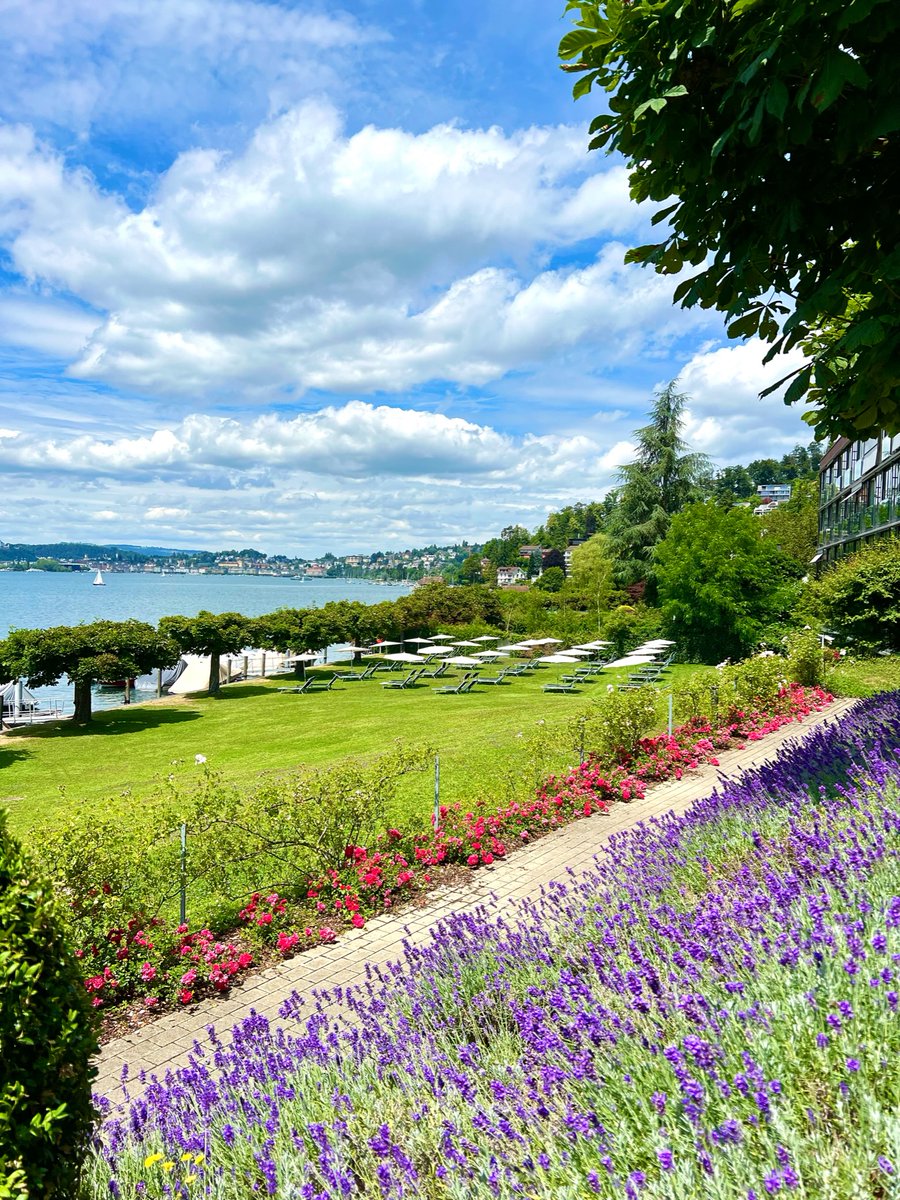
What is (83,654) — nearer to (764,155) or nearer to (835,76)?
(764,155)

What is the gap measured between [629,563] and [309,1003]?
42.1 m

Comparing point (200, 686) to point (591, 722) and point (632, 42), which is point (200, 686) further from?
point (632, 42)

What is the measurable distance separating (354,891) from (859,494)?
131 ft

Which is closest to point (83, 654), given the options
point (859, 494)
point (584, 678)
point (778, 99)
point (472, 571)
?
point (584, 678)

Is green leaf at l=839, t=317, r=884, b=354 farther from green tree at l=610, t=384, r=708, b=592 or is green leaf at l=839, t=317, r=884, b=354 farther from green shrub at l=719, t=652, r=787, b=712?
green tree at l=610, t=384, r=708, b=592

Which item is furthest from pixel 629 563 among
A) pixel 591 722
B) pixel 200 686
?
pixel 591 722

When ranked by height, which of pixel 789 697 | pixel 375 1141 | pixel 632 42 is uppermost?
pixel 632 42

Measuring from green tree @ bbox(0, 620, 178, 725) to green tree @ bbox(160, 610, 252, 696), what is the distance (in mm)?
3842

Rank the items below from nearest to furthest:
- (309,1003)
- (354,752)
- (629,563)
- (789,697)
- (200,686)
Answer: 1. (309,1003)
2. (789,697)
3. (354,752)
4. (200,686)
5. (629,563)

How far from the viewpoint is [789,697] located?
15.2 metres

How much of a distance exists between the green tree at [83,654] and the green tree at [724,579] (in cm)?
2293

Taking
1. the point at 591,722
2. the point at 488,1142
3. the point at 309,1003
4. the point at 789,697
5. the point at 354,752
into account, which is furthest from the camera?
the point at 354,752

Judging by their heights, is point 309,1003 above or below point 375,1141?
below

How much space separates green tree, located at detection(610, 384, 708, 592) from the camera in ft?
144
